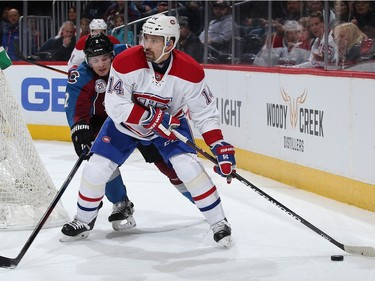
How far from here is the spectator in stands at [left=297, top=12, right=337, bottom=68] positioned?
18.2 feet

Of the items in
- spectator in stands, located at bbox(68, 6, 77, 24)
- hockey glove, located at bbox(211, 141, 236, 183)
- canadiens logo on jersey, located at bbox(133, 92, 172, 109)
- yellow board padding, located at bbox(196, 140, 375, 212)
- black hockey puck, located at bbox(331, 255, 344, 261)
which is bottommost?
yellow board padding, located at bbox(196, 140, 375, 212)

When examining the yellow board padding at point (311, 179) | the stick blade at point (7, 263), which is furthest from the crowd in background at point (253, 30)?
the stick blade at point (7, 263)

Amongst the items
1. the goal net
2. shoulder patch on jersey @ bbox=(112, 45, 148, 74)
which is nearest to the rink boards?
shoulder patch on jersey @ bbox=(112, 45, 148, 74)

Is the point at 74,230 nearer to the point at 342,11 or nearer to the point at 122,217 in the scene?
the point at 122,217

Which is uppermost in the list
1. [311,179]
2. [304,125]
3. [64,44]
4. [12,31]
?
[12,31]

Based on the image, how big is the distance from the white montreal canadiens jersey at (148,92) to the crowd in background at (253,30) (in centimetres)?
158

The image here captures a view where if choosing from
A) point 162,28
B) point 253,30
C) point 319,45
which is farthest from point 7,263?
point 253,30

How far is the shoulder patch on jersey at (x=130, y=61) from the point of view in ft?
12.5

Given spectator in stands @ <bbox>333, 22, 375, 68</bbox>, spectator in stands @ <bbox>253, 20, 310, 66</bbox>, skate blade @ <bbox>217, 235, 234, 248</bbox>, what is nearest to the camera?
skate blade @ <bbox>217, 235, 234, 248</bbox>

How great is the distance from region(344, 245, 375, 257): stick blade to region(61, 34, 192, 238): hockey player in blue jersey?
0.92 m

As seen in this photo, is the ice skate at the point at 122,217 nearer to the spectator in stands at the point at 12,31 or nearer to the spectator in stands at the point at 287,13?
the spectator in stands at the point at 287,13

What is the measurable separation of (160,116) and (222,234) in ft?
1.97

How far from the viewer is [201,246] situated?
4.07 metres

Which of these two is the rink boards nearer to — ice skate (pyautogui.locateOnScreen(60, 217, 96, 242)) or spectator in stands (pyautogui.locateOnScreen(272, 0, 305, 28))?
spectator in stands (pyautogui.locateOnScreen(272, 0, 305, 28))
